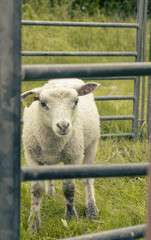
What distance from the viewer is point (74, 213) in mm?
2990

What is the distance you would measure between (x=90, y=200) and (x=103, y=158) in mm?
986

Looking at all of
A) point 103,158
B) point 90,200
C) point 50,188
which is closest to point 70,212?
point 90,200

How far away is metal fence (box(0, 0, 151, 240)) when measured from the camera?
0.92 meters

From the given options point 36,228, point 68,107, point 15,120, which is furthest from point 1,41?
point 36,228

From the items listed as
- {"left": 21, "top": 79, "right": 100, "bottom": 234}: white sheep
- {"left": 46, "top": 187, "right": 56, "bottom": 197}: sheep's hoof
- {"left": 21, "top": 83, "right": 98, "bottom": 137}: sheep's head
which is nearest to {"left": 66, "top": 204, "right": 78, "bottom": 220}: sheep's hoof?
{"left": 21, "top": 79, "right": 100, "bottom": 234}: white sheep

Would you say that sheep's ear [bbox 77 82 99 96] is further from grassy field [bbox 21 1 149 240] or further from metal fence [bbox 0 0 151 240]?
metal fence [bbox 0 0 151 240]

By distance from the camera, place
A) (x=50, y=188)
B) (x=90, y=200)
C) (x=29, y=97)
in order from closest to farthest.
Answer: (x=29, y=97) → (x=90, y=200) → (x=50, y=188)

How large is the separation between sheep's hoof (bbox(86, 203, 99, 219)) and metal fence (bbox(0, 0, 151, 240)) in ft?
6.39

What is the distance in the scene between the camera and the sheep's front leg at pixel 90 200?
118 inches

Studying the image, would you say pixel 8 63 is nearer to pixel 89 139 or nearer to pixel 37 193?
pixel 37 193

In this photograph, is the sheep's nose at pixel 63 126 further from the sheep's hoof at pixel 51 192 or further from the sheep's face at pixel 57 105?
the sheep's hoof at pixel 51 192

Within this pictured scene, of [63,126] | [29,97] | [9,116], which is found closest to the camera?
[9,116]

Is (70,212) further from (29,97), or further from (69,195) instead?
(29,97)

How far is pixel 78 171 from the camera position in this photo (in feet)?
3.41
